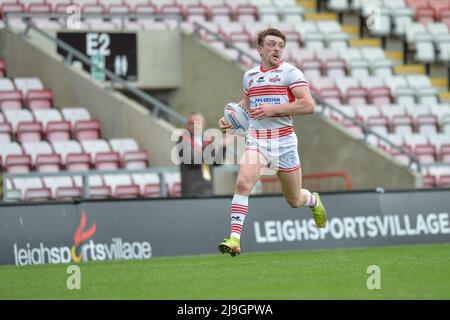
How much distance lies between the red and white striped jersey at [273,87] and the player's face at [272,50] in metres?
0.09

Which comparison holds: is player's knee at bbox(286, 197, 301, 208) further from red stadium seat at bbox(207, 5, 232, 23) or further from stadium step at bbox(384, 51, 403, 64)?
stadium step at bbox(384, 51, 403, 64)

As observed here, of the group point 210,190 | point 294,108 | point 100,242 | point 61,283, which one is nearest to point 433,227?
point 210,190

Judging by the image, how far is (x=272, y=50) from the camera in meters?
13.8

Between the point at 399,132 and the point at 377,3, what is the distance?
512 cm

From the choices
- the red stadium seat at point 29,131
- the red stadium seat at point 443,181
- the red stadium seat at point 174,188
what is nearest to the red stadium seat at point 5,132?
the red stadium seat at point 29,131

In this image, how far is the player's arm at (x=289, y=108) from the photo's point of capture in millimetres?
13578

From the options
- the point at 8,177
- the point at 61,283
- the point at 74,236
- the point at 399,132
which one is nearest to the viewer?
the point at 61,283

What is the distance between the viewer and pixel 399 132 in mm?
27484

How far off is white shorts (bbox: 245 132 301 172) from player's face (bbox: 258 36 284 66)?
83cm

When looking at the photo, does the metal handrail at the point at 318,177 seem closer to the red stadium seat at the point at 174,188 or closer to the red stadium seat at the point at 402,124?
the red stadium seat at the point at 174,188

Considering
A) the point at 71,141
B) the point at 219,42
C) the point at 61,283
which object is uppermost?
the point at 219,42

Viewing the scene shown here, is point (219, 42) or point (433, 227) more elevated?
point (219, 42)

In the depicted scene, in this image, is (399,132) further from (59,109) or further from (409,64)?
(59,109)

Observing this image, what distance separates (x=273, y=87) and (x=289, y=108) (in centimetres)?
35
